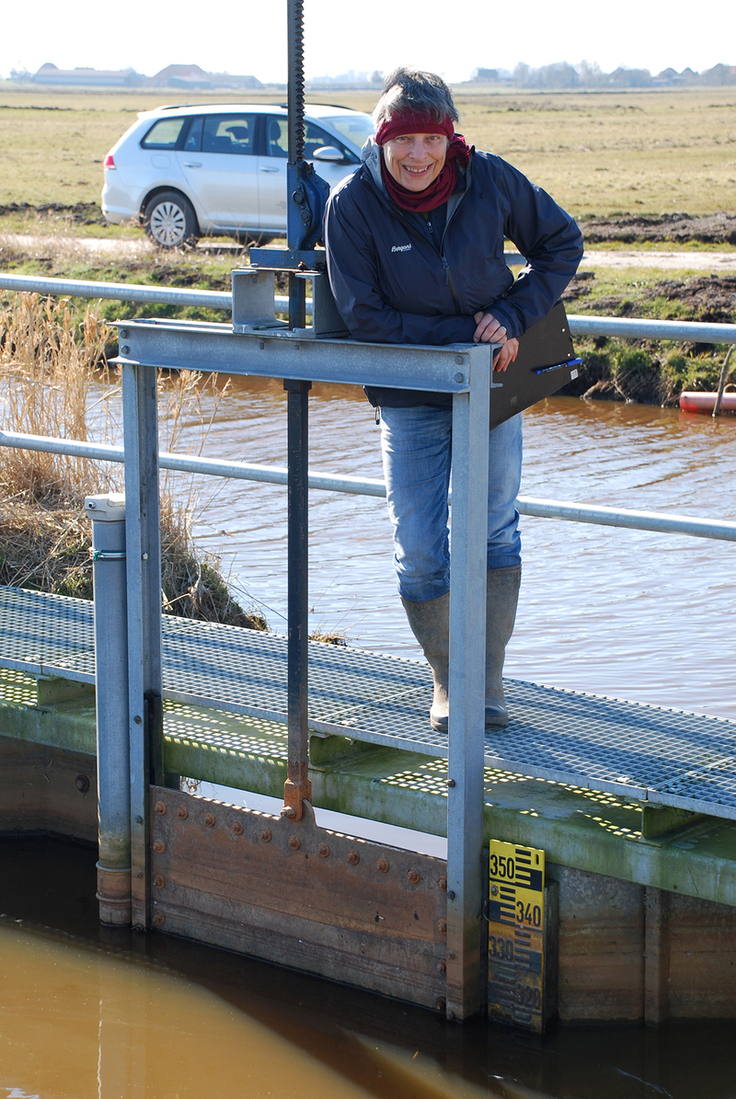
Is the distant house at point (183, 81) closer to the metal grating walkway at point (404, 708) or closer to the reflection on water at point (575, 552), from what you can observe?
the reflection on water at point (575, 552)

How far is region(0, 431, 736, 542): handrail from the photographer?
144 inches

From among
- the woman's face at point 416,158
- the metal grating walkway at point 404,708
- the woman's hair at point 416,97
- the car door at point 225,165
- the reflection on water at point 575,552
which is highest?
the car door at point 225,165

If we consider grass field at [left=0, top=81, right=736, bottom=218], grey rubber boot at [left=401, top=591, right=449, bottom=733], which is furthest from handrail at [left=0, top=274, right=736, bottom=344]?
grass field at [left=0, top=81, right=736, bottom=218]

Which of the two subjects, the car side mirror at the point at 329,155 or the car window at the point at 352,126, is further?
the car window at the point at 352,126

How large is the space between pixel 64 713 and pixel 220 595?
1.99 m

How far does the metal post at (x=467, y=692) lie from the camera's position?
3068 mm

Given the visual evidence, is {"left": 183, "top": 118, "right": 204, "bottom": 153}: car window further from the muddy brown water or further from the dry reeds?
the dry reeds

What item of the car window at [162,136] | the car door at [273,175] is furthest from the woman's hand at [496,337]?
the car window at [162,136]

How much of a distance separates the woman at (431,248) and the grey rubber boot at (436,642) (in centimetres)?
32

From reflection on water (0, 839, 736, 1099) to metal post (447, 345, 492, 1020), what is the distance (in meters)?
0.17

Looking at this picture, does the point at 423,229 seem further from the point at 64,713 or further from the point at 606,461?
the point at 606,461

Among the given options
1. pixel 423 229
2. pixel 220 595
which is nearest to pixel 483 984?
pixel 423 229

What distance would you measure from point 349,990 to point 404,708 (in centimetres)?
73

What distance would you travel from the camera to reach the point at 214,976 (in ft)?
11.9
